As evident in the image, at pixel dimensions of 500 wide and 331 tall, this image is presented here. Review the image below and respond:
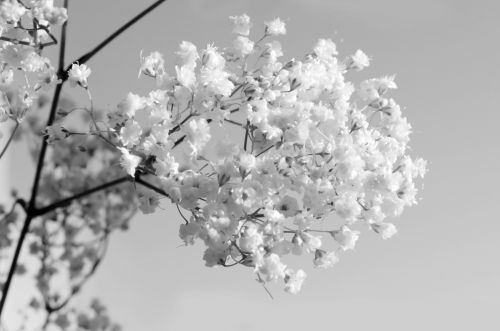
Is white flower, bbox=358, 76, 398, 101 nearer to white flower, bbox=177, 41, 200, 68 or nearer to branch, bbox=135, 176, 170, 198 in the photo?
white flower, bbox=177, 41, 200, 68

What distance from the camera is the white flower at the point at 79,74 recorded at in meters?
3.29

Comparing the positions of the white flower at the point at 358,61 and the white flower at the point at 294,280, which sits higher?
the white flower at the point at 358,61

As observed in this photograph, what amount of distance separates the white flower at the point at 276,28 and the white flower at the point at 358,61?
402mm

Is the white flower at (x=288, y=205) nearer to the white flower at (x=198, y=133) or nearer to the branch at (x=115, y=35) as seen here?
the white flower at (x=198, y=133)

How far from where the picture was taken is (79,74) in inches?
130

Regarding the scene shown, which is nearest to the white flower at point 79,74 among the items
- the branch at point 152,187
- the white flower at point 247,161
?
the branch at point 152,187

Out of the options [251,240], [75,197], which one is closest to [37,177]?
[75,197]

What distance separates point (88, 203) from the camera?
225 inches

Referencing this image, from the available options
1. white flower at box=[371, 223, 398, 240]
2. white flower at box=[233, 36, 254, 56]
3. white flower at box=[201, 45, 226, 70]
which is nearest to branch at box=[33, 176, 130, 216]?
white flower at box=[201, 45, 226, 70]

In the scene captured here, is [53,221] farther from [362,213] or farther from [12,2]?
[362,213]

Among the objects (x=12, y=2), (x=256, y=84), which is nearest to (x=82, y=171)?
(x=12, y=2)

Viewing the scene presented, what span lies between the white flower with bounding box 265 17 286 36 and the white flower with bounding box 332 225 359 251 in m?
1.15

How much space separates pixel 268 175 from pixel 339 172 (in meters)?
0.34

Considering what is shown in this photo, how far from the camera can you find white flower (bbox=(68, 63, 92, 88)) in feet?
10.8
